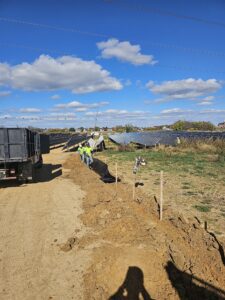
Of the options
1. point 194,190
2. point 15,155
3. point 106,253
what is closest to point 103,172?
point 15,155

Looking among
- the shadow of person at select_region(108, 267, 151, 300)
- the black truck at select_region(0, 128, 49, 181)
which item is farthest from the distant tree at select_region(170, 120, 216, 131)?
the shadow of person at select_region(108, 267, 151, 300)

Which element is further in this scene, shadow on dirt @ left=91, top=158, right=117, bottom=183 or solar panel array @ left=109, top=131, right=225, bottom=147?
solar panel array @ left=109, top=131, right=225, bottom=147

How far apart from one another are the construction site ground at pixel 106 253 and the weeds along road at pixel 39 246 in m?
0.02

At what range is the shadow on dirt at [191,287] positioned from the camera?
5395 mm

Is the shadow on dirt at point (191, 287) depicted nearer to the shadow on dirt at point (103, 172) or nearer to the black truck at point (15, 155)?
the black truck at point (15, 155)

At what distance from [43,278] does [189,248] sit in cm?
317

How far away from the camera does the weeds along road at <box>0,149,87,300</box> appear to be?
18.0 feet

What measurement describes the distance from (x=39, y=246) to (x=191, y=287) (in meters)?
3.39

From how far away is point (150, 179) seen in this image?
639 inches

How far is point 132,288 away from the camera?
17.6 feet

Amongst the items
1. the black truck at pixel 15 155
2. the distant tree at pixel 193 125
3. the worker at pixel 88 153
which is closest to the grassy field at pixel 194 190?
the worker at pixel 88 153

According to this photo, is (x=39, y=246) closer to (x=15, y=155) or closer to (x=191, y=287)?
(x=191, y=287)

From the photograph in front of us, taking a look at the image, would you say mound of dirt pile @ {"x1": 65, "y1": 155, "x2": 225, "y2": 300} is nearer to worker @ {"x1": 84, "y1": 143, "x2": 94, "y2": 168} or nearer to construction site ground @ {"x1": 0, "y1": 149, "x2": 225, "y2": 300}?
construction site ground @ {"x1": 0, "y1": 149, "x2": 225, "y2": 300}

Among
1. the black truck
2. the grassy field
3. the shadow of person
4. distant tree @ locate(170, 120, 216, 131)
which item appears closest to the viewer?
the shadow of person
